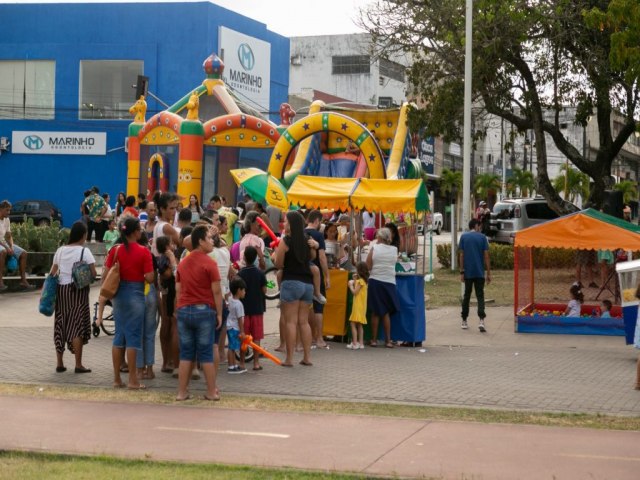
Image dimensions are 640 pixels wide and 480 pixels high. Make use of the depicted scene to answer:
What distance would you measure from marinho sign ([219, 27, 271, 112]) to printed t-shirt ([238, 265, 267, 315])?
112 feet

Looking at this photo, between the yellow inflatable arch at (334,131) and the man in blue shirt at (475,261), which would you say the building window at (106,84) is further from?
the man in blue shirt at (475,261)

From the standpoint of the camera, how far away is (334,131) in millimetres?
27156

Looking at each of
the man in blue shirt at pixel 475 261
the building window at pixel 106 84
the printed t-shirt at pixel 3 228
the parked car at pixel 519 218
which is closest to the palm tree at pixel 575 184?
the parked car at pixel 519 218

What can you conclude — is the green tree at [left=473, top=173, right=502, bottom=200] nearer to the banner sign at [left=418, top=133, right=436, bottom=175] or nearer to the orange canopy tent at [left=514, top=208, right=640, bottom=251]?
the banner sign at [left=418, top=133, right=436, bottom=175]

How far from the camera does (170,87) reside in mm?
45062

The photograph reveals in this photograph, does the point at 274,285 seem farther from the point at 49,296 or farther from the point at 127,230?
the point at 127,230

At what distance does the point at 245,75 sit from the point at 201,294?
3875 centimetres

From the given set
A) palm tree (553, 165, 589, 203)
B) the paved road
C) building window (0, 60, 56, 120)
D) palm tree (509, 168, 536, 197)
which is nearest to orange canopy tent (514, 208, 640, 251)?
the paved road

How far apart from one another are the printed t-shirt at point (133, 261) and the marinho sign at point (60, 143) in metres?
34.1

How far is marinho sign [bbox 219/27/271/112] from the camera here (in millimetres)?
46438

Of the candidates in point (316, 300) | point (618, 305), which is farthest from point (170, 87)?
point (316, 300)

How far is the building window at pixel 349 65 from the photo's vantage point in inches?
2694

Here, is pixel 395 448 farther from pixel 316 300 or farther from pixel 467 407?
pixel 316 300

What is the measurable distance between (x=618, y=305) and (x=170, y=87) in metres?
29.8
